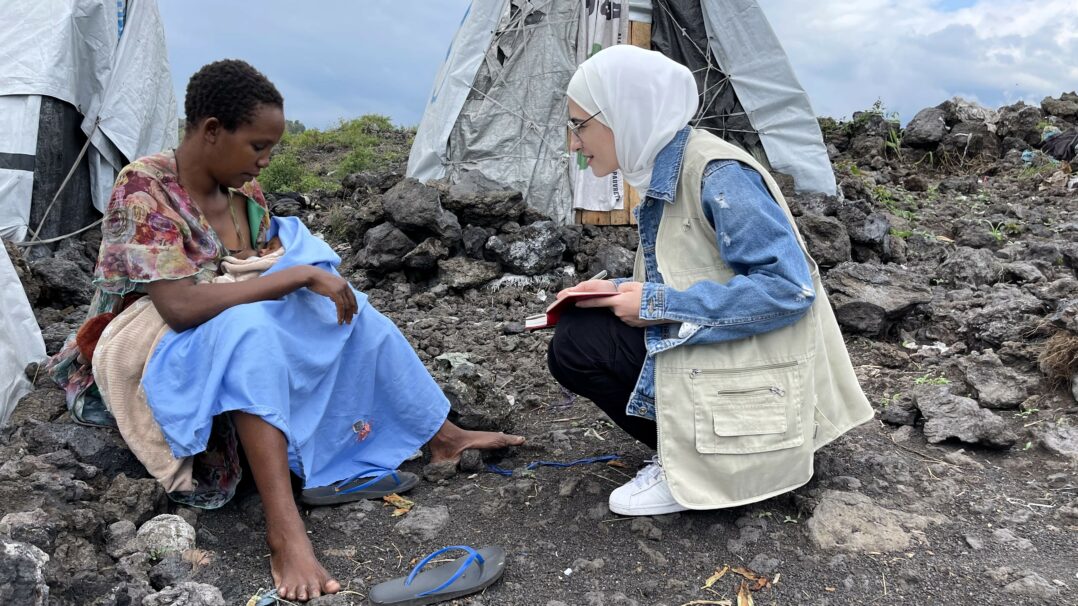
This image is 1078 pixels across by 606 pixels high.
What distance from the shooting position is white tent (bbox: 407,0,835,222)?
6727 mm

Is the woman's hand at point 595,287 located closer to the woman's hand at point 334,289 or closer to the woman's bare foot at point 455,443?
the woman's hand at point 334,289

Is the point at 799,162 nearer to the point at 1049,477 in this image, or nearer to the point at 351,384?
the point at 1049,477

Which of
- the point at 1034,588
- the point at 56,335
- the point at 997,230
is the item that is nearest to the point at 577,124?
the point at 1034,588

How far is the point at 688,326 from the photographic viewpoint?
6.96 feet

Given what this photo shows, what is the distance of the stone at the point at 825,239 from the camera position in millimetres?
5441

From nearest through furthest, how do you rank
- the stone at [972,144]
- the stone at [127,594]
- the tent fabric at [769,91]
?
1. the stone at [127,594]
2. the tent fabric at [769,91]
3. the stone at [972,144]

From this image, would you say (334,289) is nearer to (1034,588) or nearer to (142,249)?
(142,249)

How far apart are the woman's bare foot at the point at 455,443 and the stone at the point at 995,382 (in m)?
1.92

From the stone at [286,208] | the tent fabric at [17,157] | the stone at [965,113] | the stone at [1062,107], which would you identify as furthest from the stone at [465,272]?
the stone at [1062,107]

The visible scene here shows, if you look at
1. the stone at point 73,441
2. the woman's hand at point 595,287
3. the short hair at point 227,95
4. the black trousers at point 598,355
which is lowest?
the stone at point 73,441

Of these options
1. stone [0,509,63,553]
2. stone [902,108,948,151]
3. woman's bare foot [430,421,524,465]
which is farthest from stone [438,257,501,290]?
stone [902,108,948,151]

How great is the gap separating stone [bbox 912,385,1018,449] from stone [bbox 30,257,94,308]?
4596 millimetres

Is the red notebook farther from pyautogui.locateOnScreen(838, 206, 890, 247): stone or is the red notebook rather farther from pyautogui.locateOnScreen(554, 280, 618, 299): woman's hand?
pyautogui.locateOnScreen(838, 206, 890, 247): stone

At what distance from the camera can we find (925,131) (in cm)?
1012
